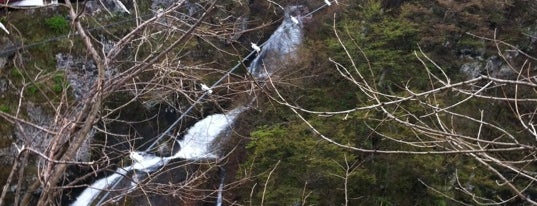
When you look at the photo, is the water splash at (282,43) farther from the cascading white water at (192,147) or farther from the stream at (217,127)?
the cascading white water at (192,147)

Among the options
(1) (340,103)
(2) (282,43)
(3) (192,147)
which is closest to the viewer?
(1) (340,103)

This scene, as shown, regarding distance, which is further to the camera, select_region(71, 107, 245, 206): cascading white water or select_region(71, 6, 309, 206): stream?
select_region(71, 107, 245, 206): cascading white water

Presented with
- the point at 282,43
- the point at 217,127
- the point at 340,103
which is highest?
the point at 282,43

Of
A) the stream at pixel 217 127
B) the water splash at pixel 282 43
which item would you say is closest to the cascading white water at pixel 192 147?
the stream at pixel 217 127

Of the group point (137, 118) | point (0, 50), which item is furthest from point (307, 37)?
point (0, 50)

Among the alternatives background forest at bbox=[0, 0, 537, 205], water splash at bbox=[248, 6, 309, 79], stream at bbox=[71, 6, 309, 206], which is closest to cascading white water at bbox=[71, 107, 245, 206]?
stream at bbox=[71, 6, 309, 206]

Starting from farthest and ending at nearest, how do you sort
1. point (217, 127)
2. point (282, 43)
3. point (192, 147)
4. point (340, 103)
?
1. point (282, 43)
2. point (217, 127)
3. point (192, 147)
4. point (340, 103)

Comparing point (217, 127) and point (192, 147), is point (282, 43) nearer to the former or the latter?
point (217, 127)

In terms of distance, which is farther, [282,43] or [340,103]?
[282,43]

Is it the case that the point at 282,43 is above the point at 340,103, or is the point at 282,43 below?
above

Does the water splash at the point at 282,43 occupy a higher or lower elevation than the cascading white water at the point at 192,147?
higher

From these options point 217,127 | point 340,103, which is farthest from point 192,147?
point 340,103

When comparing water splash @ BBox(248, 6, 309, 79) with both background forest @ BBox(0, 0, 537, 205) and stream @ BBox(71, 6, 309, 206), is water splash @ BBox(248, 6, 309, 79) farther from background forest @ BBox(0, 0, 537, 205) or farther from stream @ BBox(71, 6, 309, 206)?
background forest @ BBox(0, 0, 537, 205)

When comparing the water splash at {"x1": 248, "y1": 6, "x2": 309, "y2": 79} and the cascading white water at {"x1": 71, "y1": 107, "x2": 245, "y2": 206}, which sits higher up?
the water splash at {"x1": 248, "y1": 6, "x2": 309, "y2": 79}
